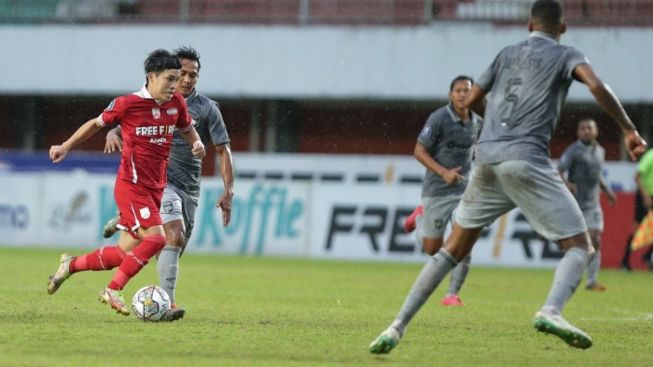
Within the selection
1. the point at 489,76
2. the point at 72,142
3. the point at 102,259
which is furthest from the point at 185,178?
the point at 489,76

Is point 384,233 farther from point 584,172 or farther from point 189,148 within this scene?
point 189,148

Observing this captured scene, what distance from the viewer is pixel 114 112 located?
1037 cm

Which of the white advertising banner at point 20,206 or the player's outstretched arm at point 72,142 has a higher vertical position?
the player's outstretched arm at point 72,142

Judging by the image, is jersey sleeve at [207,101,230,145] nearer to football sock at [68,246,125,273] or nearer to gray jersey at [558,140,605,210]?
football sock at [68,246,125,273]

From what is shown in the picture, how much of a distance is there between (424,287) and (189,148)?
3625mm

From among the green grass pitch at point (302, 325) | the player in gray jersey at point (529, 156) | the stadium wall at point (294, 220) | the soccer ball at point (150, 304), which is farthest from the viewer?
the stadium wall at point (294, 220)

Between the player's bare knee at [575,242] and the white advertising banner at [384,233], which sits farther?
the white advertising banner at [384,233]

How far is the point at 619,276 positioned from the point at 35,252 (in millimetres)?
9838

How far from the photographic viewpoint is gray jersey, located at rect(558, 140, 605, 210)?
18.1 metres

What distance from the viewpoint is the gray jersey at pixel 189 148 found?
448 inches

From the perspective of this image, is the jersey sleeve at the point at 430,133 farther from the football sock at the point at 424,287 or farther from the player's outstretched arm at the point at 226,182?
the football sock at the point at 424,287

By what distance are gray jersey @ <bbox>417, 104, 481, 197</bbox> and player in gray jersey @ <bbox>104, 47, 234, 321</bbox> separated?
279 cm

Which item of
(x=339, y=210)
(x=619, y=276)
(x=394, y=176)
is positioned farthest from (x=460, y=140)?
(x=394, y=176)

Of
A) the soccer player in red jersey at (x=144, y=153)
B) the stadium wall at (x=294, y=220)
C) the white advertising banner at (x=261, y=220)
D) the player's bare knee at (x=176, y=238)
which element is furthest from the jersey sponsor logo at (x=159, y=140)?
the white advertising banner at (x=261, y=220)
